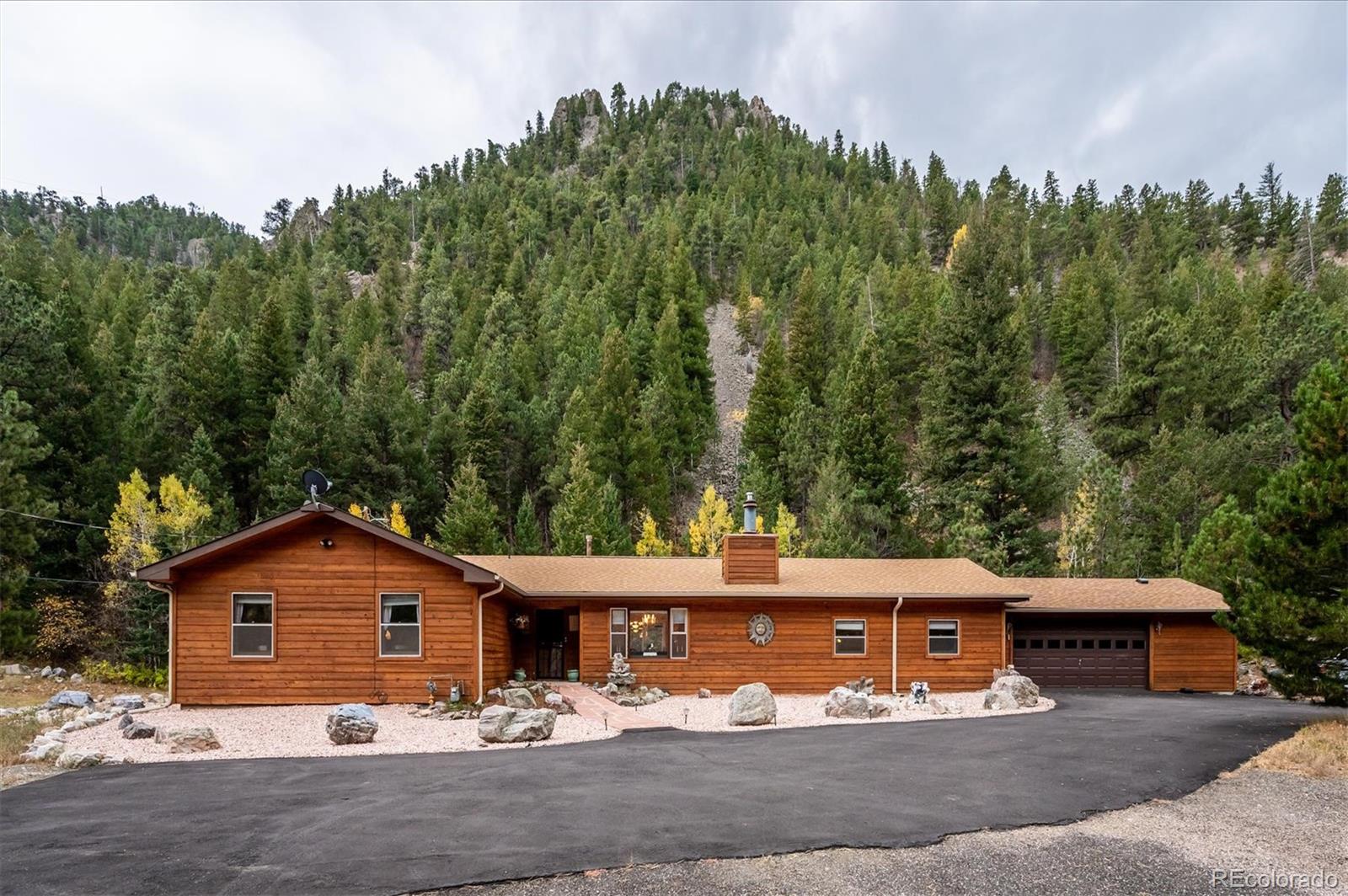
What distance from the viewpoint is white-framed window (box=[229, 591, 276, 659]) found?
49.6ft

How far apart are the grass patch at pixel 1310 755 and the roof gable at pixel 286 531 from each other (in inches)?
476

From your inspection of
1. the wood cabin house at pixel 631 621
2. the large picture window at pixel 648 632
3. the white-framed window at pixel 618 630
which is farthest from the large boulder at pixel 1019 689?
the white-framed window at pixel 618 630

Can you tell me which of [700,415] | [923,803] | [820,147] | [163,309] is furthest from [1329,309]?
[820,147]

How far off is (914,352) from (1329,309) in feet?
74.7

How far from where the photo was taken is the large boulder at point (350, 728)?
11578mm

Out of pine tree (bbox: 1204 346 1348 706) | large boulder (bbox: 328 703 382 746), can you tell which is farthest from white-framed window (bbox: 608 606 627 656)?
pine tree (bbox: 1204 346 1348 706)

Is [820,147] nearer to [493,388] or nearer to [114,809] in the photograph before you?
[493,388]

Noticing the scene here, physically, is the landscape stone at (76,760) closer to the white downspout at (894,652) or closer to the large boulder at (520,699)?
the large boulder at (520,699)

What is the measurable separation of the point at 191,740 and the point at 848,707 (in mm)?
10587

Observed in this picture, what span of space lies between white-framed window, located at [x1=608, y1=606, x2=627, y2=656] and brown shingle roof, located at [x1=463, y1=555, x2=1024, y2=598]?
1.89 ft

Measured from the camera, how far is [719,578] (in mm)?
18906

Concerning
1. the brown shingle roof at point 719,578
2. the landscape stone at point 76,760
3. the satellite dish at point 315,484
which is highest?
the satellite dish at point 315,484

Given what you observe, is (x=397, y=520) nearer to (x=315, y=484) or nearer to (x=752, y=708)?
(x=315, y=484)

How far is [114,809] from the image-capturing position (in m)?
7.81
